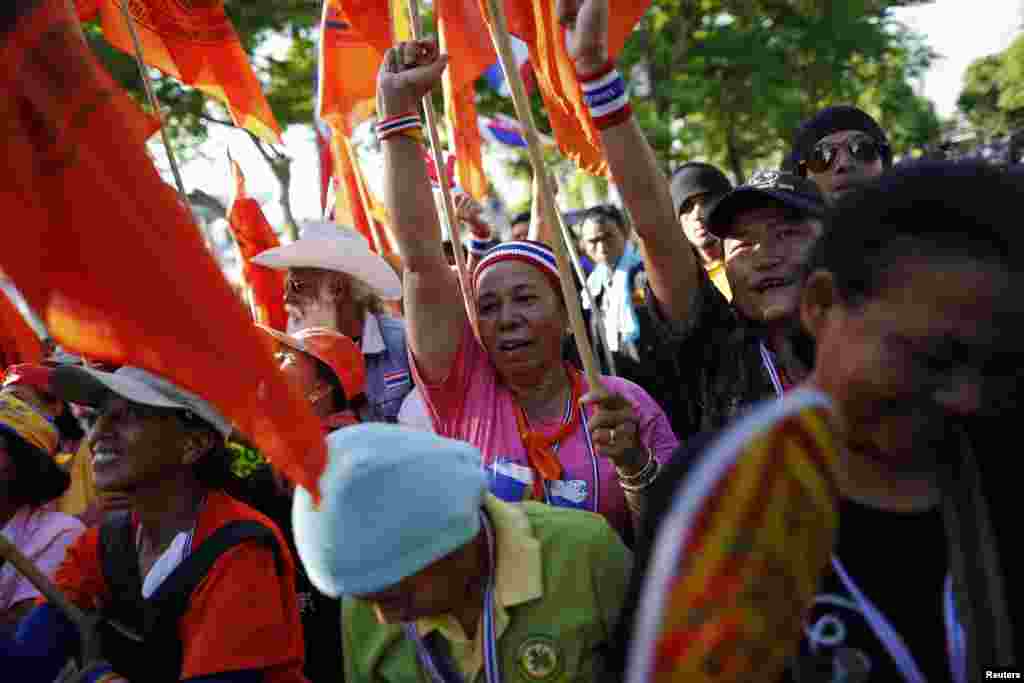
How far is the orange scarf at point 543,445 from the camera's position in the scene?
8.14ft

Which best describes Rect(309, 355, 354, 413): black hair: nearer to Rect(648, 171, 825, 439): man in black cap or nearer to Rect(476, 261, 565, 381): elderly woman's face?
Rect(476, 261, 565, 381): elderly woman's face

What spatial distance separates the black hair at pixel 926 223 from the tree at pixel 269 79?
34.5ft

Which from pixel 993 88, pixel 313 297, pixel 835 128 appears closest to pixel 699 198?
pixel 835 128

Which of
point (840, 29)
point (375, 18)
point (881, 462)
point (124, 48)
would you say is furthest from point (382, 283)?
point (840, 29)

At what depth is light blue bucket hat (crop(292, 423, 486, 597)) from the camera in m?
1.70

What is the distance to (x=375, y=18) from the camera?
4105 mm

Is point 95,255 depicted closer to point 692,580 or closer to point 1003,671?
point 692,580

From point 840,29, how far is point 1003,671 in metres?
15.2

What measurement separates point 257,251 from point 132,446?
262 cm

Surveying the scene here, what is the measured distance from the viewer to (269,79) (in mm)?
13641

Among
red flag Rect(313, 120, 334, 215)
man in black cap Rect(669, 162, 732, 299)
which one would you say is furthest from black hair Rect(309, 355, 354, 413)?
red flag Rect(313, 120, 334, 215)

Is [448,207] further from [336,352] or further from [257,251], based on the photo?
[257,251]

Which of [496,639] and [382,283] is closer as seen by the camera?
[496,639]

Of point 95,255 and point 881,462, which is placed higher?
point 95,255
